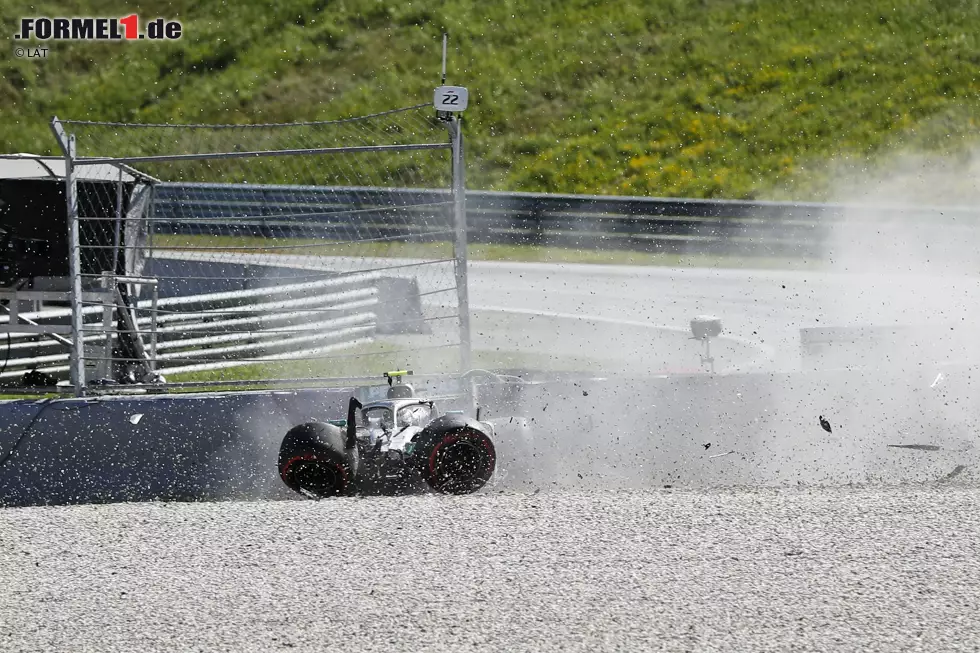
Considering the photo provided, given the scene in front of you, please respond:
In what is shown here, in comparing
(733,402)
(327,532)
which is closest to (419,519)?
(327,532)

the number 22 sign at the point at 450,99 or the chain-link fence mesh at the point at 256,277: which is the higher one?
the number 22 sign at the point at 450,99

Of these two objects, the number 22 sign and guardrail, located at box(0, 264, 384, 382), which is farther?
guardrail, located at box(0, 264, 384, 382)

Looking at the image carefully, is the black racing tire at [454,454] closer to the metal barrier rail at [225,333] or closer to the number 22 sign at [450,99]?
the number 22 sign at [450,99]

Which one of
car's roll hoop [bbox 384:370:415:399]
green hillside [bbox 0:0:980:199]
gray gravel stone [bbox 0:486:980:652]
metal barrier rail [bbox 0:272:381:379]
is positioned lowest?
gray gravel stone [bbox 0:486:980:652]

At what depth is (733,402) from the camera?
24.6 feet

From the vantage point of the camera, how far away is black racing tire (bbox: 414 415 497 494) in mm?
6629

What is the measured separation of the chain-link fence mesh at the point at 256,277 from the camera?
8.09 metres

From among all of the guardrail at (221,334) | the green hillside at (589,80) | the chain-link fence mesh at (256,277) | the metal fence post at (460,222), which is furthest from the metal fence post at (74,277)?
the green hillside at (589,80)

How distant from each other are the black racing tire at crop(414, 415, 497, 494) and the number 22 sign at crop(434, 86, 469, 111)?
1753 millimetres

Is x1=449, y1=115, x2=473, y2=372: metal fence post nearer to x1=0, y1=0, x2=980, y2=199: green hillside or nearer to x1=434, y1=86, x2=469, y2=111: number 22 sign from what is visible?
x1=434, y1=86, x2=469, y2=111: number 22 sign

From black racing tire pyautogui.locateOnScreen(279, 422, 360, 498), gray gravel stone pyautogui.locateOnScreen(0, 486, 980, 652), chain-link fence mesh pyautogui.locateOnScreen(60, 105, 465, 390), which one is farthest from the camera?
chain-link fence mesh pyautogui.locateOnScreen(60, 105, 465, 390)

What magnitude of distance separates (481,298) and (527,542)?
9.55 metres

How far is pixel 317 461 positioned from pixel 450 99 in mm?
2177

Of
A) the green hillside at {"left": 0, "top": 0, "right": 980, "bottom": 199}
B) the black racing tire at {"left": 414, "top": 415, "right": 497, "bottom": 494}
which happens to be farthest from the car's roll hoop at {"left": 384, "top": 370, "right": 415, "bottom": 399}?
the green hillside at {"left": 0, "top": 0, "right": 980, "bottom": 199}
